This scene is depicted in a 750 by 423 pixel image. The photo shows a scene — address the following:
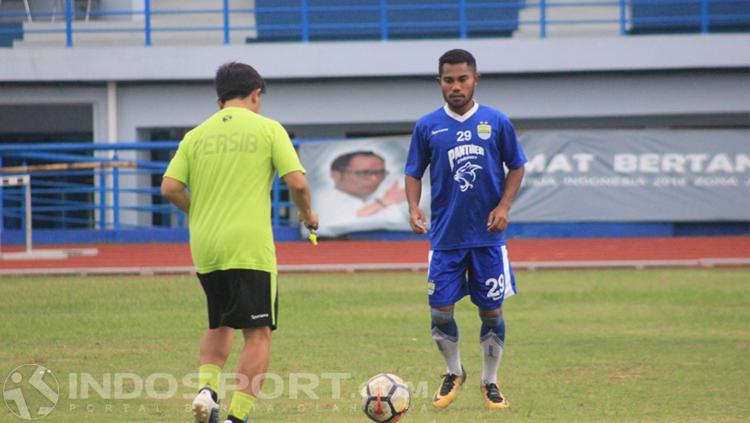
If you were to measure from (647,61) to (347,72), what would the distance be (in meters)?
6.04

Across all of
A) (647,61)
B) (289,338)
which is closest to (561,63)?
(647,61)

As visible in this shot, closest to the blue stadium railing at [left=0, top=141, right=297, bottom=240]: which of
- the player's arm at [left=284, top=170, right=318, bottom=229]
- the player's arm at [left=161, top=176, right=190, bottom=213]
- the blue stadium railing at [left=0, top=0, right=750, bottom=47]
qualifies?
the blue stadium railing at [left=0, top=0, right=750, bottom=47]

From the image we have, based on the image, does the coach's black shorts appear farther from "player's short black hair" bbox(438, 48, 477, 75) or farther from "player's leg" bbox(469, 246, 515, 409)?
"player's short black hair" bbox(438, 48, 477, 75)

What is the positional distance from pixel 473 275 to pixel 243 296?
2.02 metres

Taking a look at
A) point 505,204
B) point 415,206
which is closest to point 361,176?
point 415,206

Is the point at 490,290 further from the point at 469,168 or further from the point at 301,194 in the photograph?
the point at 301,194

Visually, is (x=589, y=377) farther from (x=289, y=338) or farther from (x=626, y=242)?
(x=626, y=242)

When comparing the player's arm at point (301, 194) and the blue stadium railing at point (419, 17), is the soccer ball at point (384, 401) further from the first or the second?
the blue stadium railing at point (419, 17)

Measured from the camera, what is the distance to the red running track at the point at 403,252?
2022 centimetres

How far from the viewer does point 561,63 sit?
27.2m

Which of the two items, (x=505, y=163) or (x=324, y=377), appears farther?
(x=324, y=377)

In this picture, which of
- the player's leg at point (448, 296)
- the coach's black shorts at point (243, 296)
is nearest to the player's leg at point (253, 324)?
the coach's black shorts at point (243, 296)

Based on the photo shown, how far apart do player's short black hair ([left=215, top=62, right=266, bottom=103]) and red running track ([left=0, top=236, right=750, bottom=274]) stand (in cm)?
1198

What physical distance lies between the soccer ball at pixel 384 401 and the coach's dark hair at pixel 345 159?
55.8ft
